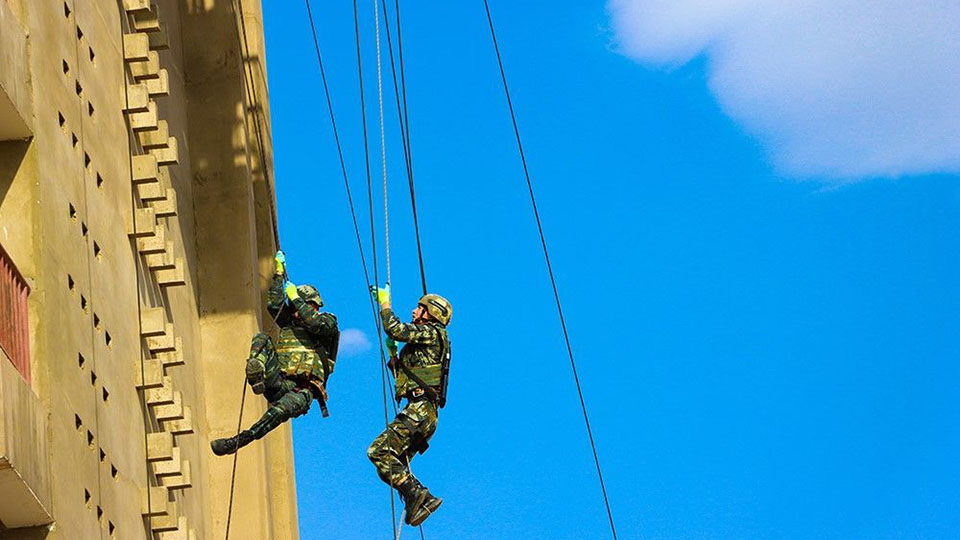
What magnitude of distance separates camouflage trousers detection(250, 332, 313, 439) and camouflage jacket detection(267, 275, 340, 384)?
84 millimetres

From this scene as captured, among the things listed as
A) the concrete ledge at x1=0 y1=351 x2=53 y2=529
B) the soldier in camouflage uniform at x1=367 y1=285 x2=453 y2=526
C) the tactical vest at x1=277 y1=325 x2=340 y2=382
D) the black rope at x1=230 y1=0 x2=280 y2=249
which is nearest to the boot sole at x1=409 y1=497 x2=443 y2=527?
the soldier in camouflage uniform at x1=367 y1=285 x2=453 y2=526

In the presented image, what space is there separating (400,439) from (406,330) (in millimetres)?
1057

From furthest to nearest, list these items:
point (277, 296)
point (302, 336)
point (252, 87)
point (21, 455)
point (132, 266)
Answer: point (252, 87)
point (132, 266)
point (302, 336)
point (277, 296)
point (21, 455)

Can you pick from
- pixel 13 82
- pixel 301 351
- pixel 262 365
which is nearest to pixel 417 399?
pixel 301 351

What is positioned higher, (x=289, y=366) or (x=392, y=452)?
(x=289, y=366)

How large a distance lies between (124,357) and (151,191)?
1943 mm

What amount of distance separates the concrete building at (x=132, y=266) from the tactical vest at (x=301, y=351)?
130cm

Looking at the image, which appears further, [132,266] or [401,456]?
[132,266]

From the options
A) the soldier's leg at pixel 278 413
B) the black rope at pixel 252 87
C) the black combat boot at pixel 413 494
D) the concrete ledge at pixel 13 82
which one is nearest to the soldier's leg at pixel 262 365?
the soldier's leg at pixel 278 413

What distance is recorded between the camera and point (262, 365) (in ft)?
83.5

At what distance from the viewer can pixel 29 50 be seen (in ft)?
74.9

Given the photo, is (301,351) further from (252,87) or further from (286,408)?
(252,87)

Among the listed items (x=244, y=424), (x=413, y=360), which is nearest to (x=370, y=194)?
(x=413, y=360)

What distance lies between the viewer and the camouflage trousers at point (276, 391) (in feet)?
83.7
